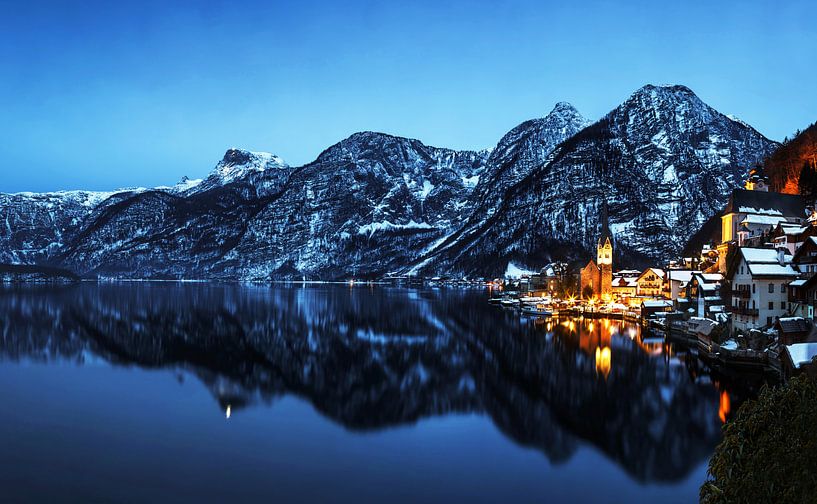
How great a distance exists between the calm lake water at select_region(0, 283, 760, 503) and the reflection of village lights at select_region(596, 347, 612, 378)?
6.6 inches

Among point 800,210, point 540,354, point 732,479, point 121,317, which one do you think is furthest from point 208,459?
point 800,210

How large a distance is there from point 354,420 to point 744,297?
Answer: 133 ft


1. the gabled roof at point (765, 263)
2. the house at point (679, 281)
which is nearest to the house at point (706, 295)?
the house at point (679, 281)

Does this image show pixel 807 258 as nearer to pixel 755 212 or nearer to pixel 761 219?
Answer: pixel 761 219

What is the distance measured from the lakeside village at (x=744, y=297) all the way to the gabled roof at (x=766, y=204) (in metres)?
0.14

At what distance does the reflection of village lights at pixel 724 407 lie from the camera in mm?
35225

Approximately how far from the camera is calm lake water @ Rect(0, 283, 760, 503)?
80.1ft

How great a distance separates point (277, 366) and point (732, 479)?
45.3 metres

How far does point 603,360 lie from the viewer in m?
55.8

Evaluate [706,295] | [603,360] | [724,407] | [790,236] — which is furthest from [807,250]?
[724,407]

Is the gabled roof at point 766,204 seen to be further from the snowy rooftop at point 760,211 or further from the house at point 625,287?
the house at point 625,287

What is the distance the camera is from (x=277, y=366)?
5434cm

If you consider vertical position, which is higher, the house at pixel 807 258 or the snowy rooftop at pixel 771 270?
the house at pixel 807 258

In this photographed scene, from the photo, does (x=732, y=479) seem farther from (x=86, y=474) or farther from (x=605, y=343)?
(x=605, y=343)
